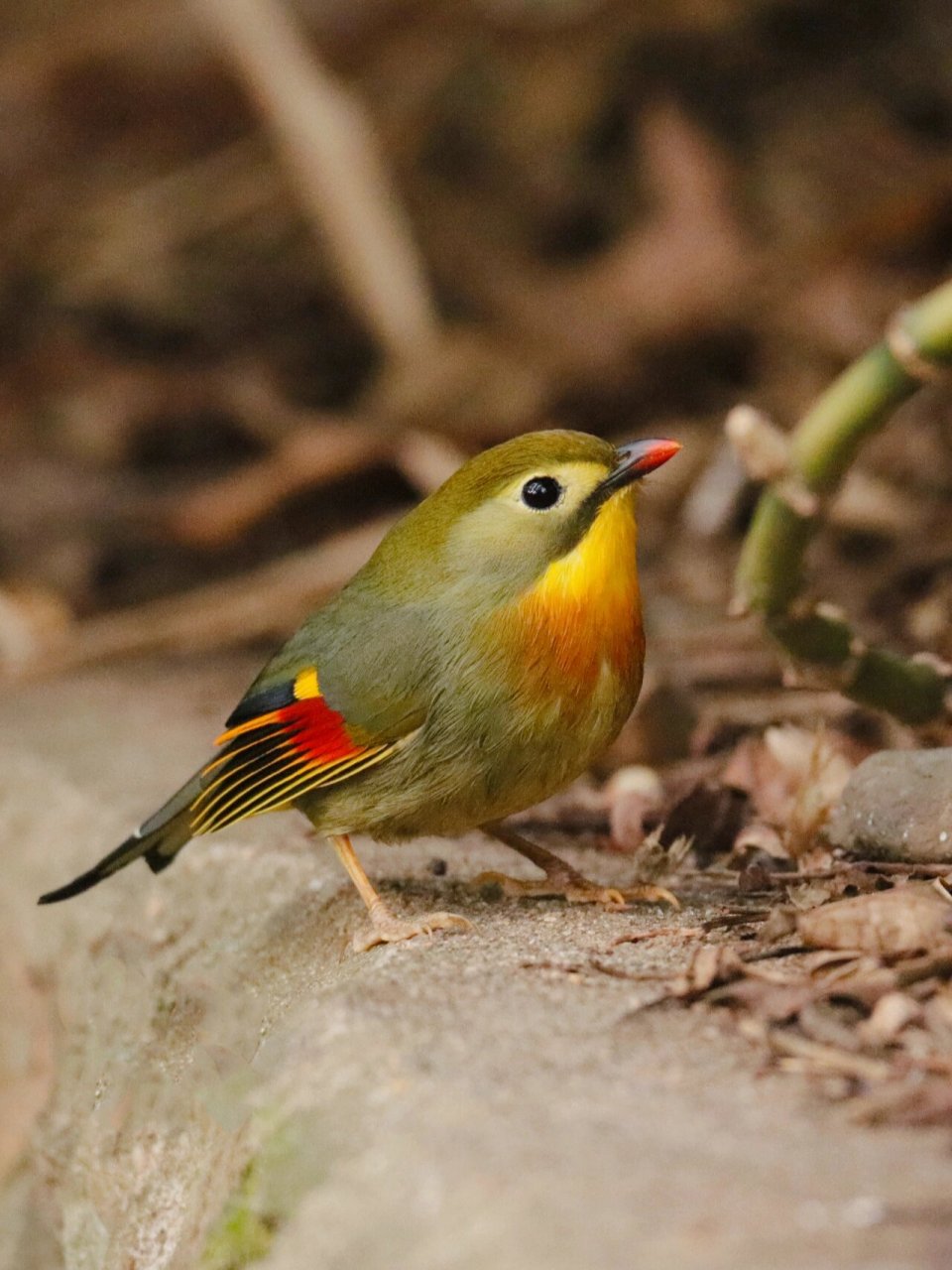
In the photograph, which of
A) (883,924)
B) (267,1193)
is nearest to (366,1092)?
(267,1193)

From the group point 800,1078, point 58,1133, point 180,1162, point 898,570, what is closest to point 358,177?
point 898,570

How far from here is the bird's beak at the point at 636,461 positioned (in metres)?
3.16

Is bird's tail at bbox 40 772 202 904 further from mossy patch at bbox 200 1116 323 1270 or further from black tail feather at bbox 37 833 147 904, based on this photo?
mossy patch at bbox 200 1116 323 1270

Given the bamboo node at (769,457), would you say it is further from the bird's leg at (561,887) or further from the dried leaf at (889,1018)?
the dried leaf at (889,1018)

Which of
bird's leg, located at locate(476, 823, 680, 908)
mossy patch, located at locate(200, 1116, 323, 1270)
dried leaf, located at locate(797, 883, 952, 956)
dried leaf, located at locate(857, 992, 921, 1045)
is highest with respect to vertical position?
mossy patch, located at locate(200, 1116, 323, 1270)

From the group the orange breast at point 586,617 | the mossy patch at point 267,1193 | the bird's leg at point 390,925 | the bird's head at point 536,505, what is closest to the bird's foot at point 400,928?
the bird's leg at point 390,925

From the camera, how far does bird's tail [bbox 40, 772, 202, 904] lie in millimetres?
3391

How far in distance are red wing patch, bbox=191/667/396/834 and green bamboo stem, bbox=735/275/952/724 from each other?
780 millimetres

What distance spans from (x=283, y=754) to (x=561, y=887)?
59 centimetres

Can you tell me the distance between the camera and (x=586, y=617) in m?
3.09

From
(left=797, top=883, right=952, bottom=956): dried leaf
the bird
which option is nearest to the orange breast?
the bird

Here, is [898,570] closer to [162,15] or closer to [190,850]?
[190,850]

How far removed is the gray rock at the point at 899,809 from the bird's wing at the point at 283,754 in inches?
31.3

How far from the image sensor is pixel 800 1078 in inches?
82.0
